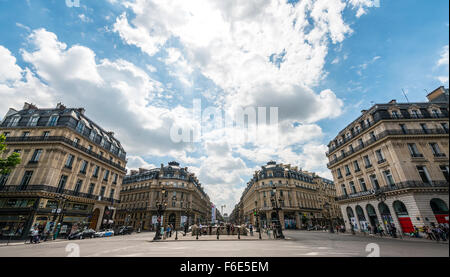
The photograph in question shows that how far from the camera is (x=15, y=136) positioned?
1017 inches

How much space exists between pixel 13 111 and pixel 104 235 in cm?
2598

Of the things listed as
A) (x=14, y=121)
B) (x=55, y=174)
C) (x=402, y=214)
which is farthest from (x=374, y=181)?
(x=14, y=121)

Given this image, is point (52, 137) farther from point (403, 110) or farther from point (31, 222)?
point (403, 110)

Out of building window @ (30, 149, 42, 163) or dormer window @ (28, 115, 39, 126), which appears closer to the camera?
building window @ (30, 149, 42, 163)

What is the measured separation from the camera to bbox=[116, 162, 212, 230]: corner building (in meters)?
47.2

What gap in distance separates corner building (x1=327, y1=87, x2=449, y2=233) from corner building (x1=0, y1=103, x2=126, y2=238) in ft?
106

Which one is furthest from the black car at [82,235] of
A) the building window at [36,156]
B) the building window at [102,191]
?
the building window at [36,156]

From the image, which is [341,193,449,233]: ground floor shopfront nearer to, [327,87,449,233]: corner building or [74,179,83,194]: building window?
[327,87,449,233]: corner building

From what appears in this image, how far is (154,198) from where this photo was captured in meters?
48.6

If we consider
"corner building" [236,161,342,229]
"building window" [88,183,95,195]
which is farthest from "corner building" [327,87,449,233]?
"building window" [88,183,95,195]

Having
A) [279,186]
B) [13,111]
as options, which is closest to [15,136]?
[13,111]

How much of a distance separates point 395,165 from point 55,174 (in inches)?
1438

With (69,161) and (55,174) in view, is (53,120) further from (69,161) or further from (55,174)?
(55,174)
